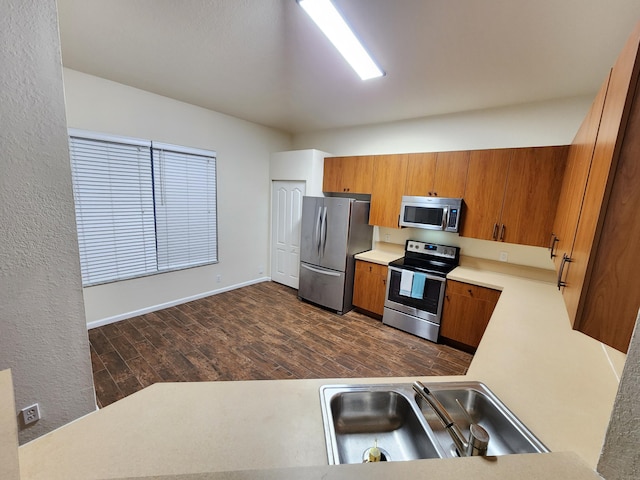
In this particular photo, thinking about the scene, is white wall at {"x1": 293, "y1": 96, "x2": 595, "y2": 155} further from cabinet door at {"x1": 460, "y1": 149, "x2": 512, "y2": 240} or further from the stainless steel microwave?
the stainless steel microwave

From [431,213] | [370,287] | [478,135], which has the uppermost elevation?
[478,135]

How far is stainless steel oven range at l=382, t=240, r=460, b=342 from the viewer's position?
2.89 meters

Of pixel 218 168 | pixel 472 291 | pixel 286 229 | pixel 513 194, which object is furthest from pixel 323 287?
pixel 513 194

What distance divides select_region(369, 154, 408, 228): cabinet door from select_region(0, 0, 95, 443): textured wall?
3.00 metres

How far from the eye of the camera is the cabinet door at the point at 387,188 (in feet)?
10.7

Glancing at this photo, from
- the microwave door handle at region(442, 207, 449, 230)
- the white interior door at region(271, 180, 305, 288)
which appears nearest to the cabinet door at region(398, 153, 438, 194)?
the microwave door handle at region(442, 207, 449, 230)

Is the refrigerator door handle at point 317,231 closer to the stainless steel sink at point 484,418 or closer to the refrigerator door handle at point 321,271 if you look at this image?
the refrigerator door handle at point 321,271

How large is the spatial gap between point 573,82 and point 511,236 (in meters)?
1.40

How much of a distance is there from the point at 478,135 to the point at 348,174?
164 cm

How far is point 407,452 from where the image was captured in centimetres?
95

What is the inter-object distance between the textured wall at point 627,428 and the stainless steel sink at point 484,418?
376 mm

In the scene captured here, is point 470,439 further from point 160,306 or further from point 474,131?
point 160,306

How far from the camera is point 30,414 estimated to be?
1.38 metres

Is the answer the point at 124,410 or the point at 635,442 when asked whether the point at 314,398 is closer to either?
the point at 124,410
